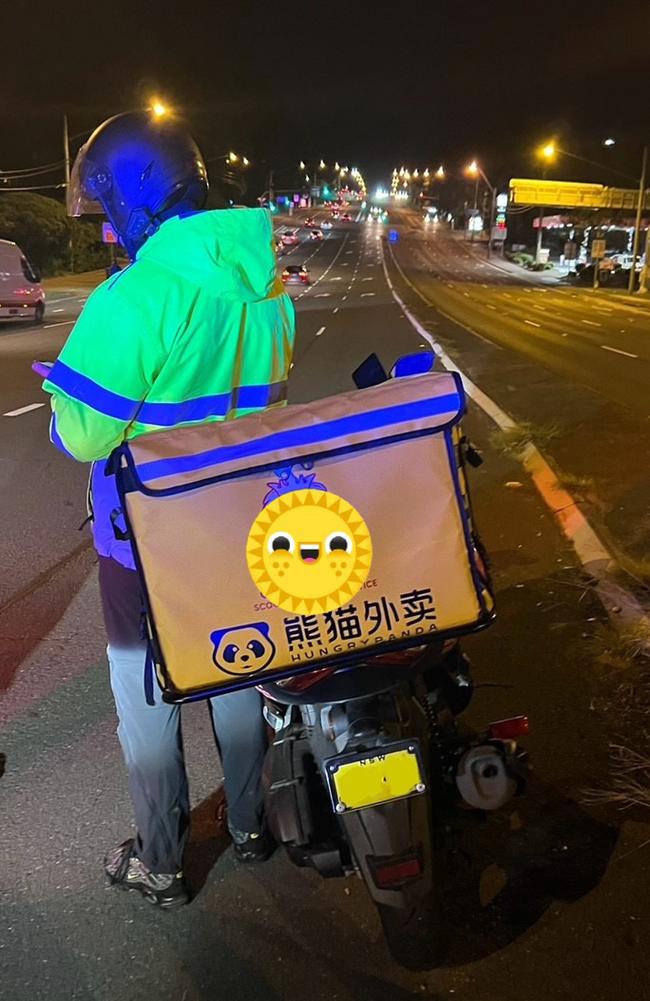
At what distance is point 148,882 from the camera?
2.60m

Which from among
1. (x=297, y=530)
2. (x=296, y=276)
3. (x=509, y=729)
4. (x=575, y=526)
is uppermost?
(x=297, y=530)

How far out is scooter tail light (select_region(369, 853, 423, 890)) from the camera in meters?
2.14

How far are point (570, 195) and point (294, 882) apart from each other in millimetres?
83800

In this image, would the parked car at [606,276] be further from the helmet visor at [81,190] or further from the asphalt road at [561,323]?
the helmet visor at [81,190]

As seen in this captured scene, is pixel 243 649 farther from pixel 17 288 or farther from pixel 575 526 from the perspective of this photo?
pixel 17 288

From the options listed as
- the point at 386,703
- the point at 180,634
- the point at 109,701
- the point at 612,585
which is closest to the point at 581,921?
the point at 386,703

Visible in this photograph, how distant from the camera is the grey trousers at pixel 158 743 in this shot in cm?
235

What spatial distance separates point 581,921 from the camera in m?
2.52

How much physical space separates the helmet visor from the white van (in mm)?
21222

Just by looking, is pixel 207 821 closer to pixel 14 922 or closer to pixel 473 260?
pixel 14 922

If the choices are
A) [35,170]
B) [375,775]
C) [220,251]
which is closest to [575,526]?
[375,775]

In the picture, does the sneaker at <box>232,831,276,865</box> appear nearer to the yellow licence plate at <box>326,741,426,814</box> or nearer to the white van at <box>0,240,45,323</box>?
the yellow licence plate at <box>326,741,426,814</box>

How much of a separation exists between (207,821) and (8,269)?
21744 millimetres

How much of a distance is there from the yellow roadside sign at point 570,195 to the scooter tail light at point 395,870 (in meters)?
80.7
